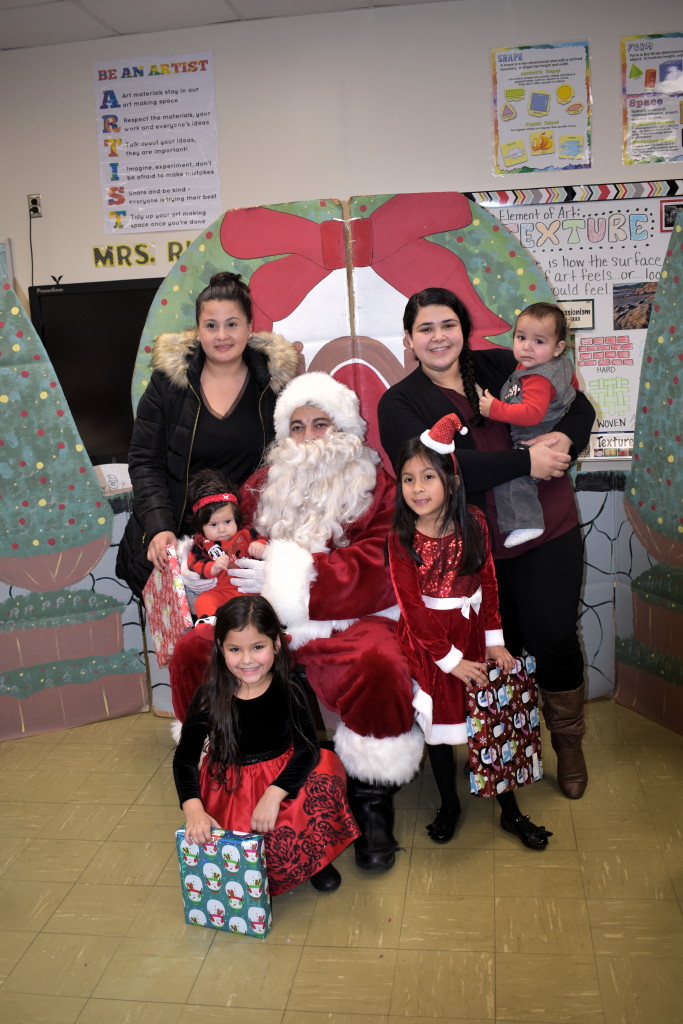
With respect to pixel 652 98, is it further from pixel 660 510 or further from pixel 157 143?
pixel 157 143

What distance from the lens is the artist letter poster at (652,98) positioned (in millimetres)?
3607

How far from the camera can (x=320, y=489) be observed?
2.34 metres

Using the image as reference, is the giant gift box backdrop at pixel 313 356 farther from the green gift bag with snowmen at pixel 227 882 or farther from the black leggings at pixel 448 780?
the green gift bag with snowmen at pixel 227 882

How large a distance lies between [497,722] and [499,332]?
1254 millimetres

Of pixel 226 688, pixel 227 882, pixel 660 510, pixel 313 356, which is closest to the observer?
pixel 227 882

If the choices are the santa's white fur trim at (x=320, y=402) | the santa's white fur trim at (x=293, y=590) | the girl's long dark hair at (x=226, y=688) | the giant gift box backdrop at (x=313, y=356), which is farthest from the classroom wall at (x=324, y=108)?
the girl's long dark hair at (x=226, y=688)

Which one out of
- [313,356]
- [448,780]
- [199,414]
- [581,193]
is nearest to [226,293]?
[199,414]

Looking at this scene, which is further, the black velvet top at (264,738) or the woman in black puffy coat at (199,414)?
the woman in black puffy coat at (199,414)

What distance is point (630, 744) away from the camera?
2.68 meters

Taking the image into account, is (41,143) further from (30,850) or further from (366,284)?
(30,850)

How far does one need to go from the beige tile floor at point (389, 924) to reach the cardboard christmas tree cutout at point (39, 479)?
742 millimetres

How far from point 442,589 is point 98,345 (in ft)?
7.59

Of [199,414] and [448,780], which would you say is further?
[199,414]

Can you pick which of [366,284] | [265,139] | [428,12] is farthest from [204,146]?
[366,284]
